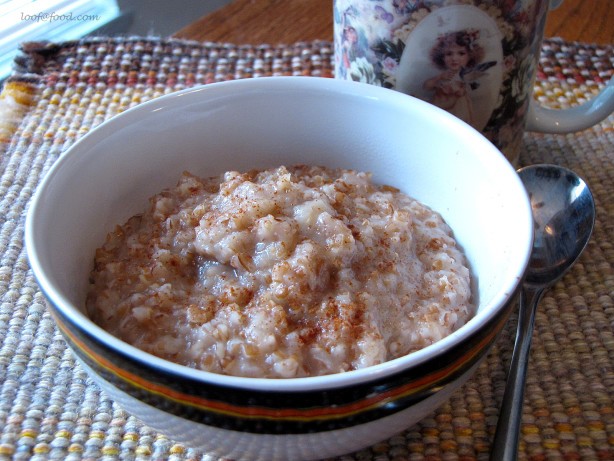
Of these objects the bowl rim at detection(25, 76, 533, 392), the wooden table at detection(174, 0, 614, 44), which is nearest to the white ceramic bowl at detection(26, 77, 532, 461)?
the bowl rim at detection(25, 76, 533, 392)

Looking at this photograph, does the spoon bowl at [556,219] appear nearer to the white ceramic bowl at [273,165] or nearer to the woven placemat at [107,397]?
the woven placemat at [107,397]

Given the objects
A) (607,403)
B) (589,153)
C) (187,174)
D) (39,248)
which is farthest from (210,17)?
(607,403)

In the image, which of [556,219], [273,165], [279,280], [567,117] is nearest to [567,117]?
[567,117]

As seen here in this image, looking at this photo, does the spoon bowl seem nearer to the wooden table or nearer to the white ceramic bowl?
the white ceramic bowl

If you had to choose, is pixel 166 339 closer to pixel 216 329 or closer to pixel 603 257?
pixel 216 329

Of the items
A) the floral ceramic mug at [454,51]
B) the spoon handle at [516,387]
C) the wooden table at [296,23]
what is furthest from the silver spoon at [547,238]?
the wooden table at [296,23]
